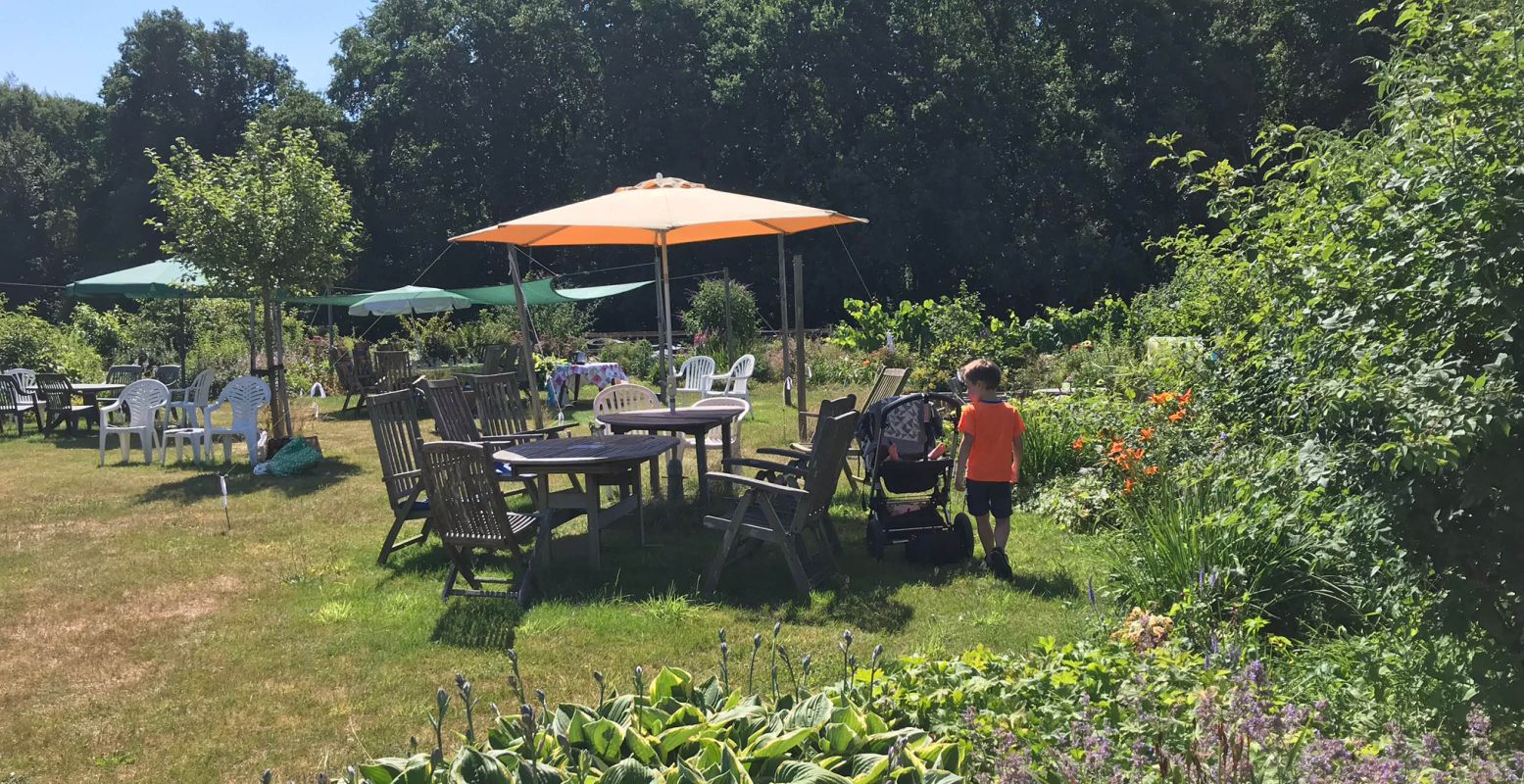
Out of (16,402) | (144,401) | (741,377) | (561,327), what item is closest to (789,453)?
(741,377)

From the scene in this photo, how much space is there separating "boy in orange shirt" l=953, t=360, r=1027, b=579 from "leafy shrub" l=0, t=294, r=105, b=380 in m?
16.8

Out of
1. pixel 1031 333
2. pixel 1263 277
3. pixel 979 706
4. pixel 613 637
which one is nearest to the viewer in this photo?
pixel 979 706

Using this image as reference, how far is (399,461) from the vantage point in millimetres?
6438

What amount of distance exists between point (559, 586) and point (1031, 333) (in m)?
12.1

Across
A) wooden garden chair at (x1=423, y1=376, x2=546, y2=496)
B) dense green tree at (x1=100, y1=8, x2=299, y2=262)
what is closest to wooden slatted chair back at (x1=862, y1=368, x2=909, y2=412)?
wooden garden chair at (x1=423, y1=376, x2=546, y2=496)

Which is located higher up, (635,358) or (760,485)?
(635,358)

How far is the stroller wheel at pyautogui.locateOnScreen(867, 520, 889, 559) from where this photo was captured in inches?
231

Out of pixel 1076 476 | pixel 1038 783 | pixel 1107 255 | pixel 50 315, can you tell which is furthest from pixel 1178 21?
pixel 50 315

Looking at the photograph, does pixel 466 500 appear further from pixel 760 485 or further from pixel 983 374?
pixel 983 374

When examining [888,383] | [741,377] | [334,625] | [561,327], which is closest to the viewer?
[334,625]

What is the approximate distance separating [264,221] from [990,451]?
27.3ft

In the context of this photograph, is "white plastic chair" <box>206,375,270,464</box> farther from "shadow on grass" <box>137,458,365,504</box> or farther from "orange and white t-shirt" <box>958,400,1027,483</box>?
"orange and white t-shirt" <box>958,400,1027,483</box>

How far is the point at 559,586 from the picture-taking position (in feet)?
18.1

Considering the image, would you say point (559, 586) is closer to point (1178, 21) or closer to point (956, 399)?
point (956, 399)
